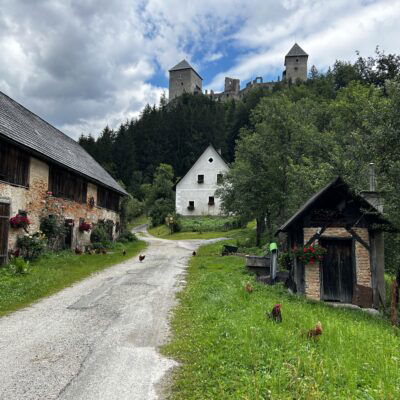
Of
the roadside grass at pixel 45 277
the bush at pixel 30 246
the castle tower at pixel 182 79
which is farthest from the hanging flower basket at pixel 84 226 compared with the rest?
the castle tower at pixel 182 79

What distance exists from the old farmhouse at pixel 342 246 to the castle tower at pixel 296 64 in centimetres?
9404

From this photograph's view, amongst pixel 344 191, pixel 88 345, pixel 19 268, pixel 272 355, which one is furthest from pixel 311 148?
pixel 88 345

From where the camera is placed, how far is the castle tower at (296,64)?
96.5 m

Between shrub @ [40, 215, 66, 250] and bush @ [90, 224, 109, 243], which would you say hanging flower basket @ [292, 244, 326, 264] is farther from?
bush @ [90, 224, 109, 243]

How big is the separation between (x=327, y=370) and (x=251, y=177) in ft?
62.5

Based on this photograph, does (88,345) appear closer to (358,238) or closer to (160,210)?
(358,238)

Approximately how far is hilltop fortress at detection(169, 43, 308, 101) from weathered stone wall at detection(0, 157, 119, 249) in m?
79.6

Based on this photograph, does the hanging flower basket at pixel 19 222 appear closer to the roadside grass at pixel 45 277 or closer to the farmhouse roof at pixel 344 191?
the roadside grass at pixel 45 277

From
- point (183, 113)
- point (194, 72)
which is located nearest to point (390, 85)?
point (183, 113)

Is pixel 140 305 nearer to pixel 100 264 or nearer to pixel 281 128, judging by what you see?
pixel 100 264

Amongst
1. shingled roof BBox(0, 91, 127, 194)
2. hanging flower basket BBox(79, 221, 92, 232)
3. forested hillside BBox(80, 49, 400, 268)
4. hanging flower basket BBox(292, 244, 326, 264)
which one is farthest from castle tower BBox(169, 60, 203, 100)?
hanging flower basket BBox(292, 244, 326, 264)

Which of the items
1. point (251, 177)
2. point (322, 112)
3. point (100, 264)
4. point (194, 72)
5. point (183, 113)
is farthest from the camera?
point (194, 72)

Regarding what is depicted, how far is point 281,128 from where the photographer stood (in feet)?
77.0

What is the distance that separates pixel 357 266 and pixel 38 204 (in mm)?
14632
